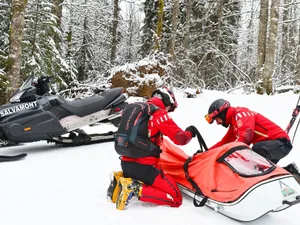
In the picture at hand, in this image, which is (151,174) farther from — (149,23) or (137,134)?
(149,23)

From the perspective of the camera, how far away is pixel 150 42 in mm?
20328

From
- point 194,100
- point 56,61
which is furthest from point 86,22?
point 194,100

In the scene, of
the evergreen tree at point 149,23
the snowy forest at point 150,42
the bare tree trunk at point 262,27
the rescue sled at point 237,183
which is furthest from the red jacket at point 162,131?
the evergreen tree at point 149,23

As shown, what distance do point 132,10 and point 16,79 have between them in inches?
871

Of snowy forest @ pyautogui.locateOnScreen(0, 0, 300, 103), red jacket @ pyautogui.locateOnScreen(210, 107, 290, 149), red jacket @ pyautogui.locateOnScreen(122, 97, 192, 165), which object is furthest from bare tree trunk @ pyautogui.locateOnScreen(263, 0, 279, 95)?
red jacket @ pyautogui.locateOnScreen(122, 97, 192, 165)

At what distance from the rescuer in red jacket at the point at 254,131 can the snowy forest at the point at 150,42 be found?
17.3 feet

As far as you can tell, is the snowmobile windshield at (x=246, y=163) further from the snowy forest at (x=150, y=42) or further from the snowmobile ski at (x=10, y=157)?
the snowy forest at (x=150, y=42)

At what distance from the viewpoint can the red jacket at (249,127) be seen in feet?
12.9

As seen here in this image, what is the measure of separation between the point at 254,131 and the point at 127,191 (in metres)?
1.73

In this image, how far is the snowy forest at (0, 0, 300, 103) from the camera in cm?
1045

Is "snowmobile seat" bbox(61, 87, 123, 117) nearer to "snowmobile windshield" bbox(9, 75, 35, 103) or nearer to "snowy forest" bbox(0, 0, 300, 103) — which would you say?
"snowmobile windshield" bbox(9, 75, 35, 103)

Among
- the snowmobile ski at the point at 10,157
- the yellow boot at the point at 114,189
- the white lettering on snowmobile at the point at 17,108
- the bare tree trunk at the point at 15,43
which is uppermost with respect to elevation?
the bare tree trunk at the point at 15,43

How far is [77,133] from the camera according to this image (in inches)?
258

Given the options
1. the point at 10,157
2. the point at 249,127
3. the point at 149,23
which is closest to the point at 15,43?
the point at 10,157
